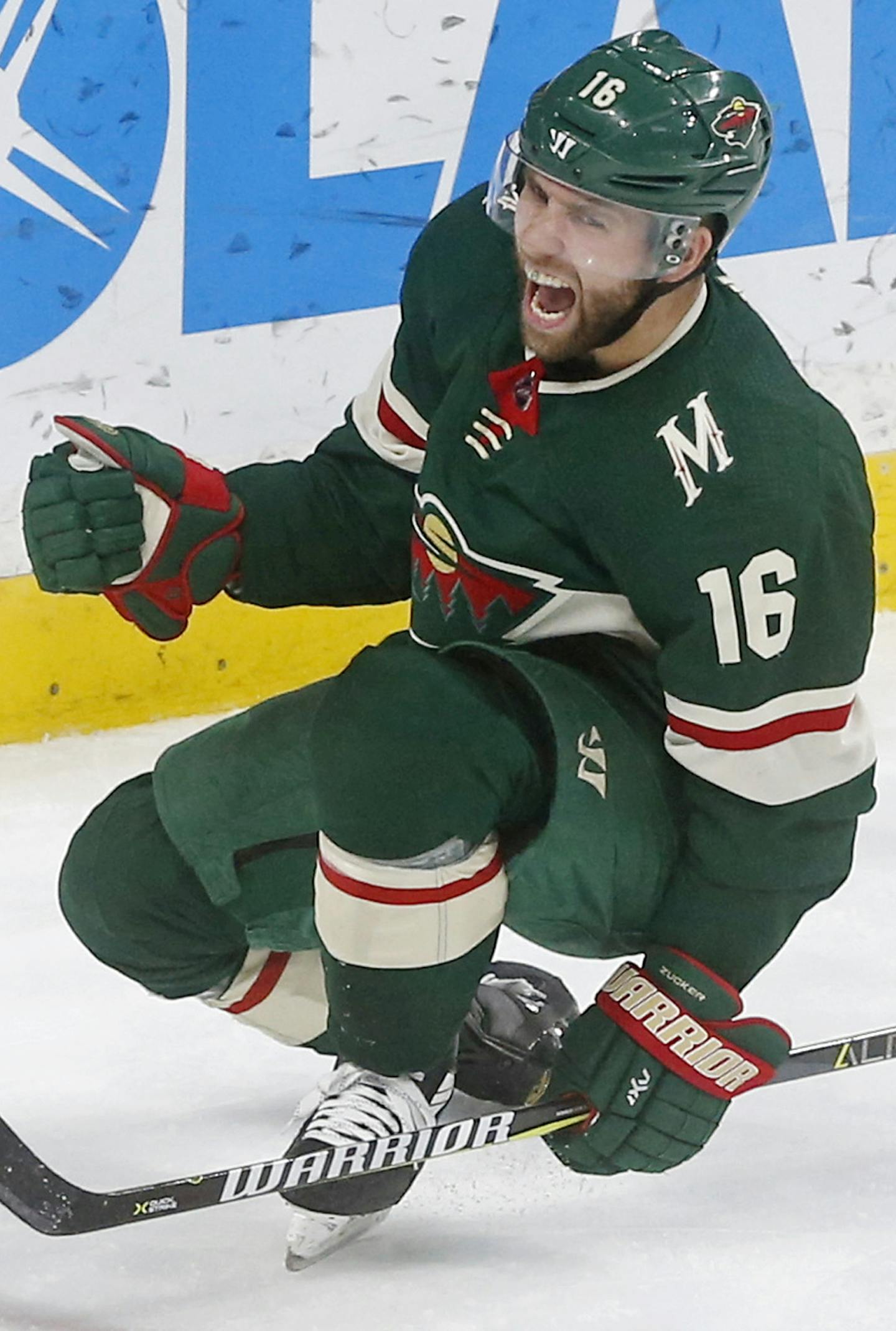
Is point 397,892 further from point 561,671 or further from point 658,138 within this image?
point 658,138

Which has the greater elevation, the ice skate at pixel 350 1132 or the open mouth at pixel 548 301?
the open mouth at pixel 548 301

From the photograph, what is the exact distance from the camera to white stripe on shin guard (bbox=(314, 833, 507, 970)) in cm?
149

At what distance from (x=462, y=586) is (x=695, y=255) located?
28 cm

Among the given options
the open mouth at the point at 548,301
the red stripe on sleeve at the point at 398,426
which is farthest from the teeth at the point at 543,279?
the red stripe on sleeve at the point at 398,426

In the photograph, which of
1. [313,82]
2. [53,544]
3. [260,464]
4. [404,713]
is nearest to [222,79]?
[313,82]

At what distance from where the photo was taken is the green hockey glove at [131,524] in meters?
1.62

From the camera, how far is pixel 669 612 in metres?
1.47

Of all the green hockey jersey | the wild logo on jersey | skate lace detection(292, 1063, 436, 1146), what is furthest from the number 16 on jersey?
skate lace detection(292, 1063, 436, 1146)

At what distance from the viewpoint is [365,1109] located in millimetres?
1558

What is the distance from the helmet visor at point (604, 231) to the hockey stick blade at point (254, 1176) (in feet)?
1.77

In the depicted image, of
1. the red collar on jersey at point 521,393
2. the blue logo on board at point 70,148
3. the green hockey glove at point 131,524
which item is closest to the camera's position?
the red collar on jersey at point 521,393

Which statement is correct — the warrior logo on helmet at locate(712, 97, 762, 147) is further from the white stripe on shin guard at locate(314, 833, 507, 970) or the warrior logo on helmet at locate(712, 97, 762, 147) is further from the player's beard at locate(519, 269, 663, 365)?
the white stripe on shin guard at locate(314, 833, 507, 970)

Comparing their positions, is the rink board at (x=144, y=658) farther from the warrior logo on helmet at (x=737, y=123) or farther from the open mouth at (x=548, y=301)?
the warrior logo on helmet at (x=737, y=123)

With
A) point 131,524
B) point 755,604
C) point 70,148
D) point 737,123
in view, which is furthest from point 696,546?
point 70,148
